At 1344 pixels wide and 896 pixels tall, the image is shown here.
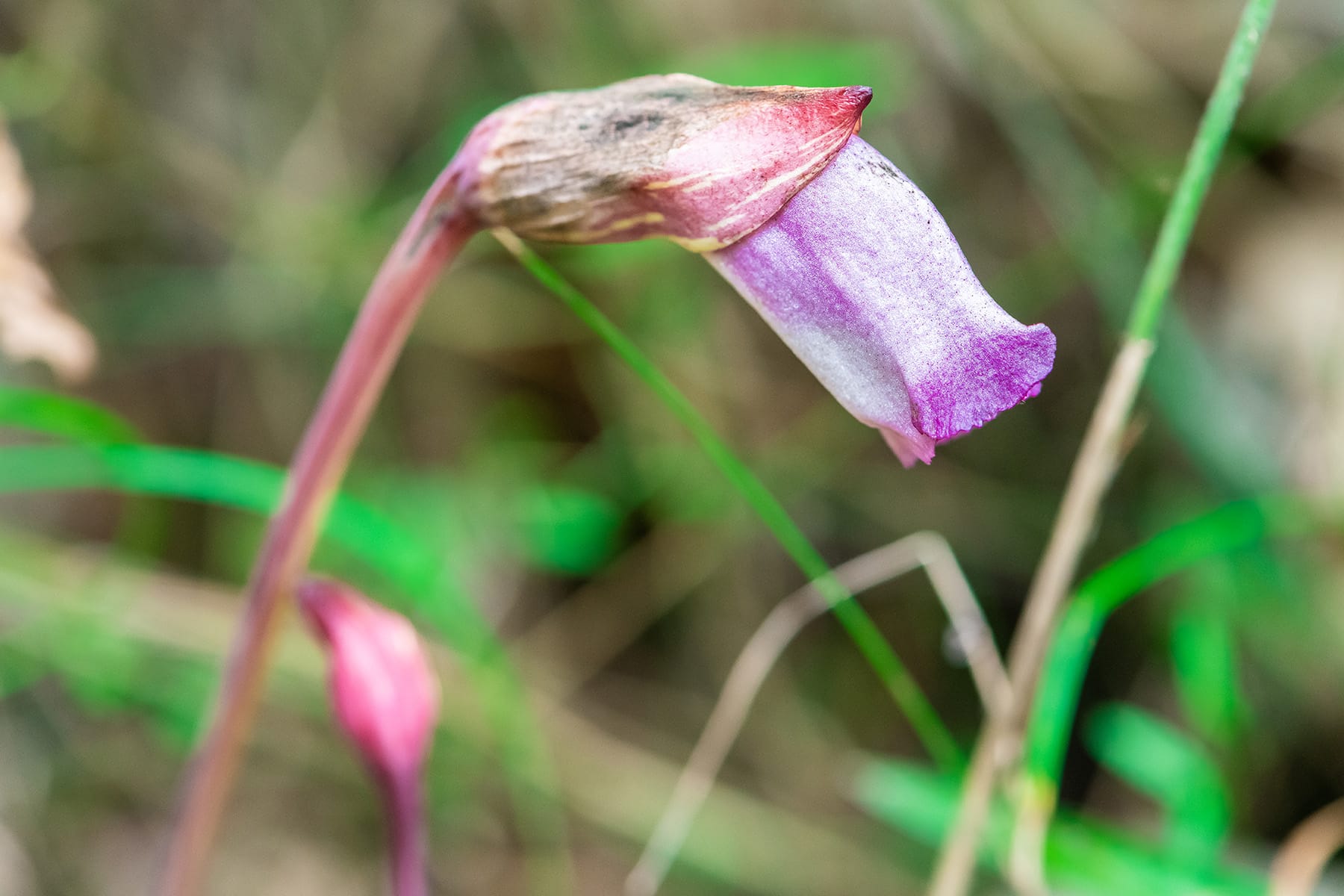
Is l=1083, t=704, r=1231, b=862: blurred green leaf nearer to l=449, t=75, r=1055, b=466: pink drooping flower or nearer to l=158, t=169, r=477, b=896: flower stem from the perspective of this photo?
l=449, t=75, r=1055, b=466: pink drooping flower

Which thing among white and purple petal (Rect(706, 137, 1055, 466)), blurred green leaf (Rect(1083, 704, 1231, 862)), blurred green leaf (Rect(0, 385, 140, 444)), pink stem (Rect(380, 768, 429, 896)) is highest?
white and purple petal (Rect(706, 137, 1055, 466))

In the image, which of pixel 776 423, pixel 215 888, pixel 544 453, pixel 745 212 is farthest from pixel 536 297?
pixel 745 212

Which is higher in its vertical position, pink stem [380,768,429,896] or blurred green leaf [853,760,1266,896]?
pink stem [380,768,429,896]

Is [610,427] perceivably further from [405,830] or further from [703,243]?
[703,243]

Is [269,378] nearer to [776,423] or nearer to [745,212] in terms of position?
[776,423]

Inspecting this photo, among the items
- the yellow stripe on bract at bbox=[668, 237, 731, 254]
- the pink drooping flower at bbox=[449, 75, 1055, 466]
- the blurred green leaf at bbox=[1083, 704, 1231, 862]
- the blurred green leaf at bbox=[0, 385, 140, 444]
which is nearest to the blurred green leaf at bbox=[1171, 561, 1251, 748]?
the blurred green leaf at bbox=[1083, 704, 1231, 862]

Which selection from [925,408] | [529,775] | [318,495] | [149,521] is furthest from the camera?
[149,521]

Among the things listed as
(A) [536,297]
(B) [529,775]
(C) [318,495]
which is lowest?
(B) [529,775]
